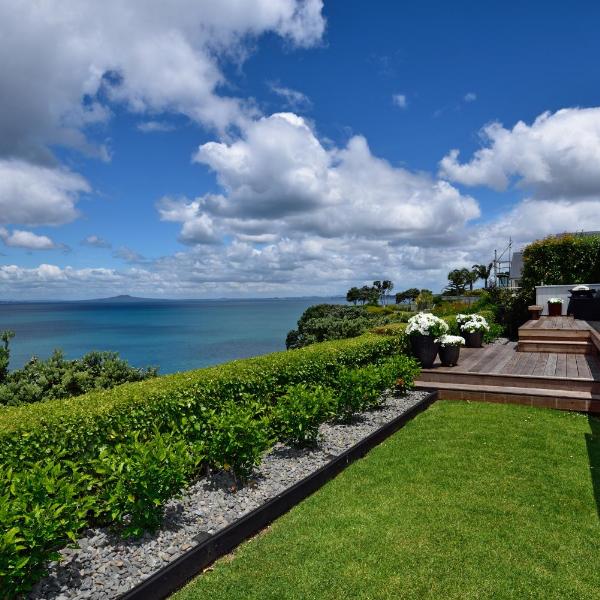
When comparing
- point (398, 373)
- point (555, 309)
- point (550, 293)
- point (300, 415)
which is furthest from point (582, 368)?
point (550, 293)

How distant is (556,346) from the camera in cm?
1137

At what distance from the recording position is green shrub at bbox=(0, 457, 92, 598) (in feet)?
7.81

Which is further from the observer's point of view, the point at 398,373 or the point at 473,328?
the point at 473,328

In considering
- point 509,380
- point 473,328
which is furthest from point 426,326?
point 473,328

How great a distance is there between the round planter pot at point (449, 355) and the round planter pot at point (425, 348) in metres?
0.18

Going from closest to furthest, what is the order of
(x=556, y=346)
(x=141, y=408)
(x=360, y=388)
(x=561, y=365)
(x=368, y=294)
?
(x=141, y=408) < (x=360, y=388) < (x=561, y=365) < (x=556, y=346) < (x=368, y=294)

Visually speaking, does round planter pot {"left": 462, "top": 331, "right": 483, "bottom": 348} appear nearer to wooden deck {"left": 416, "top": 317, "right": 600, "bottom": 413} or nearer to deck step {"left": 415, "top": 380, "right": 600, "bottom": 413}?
wooden deck {"left": 416, "top": 317, "right": 600, "bottom": 413}

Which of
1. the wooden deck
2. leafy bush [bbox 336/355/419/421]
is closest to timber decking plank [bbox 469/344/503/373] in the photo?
the wooden deck

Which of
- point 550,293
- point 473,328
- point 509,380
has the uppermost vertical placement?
point 550,293

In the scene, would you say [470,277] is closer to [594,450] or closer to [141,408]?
[594,450]

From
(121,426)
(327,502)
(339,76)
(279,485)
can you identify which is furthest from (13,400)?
(339,76)

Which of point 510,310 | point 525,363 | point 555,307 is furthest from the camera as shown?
point 510,310

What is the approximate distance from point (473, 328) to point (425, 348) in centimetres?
384

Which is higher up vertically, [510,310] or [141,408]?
[510,310]
